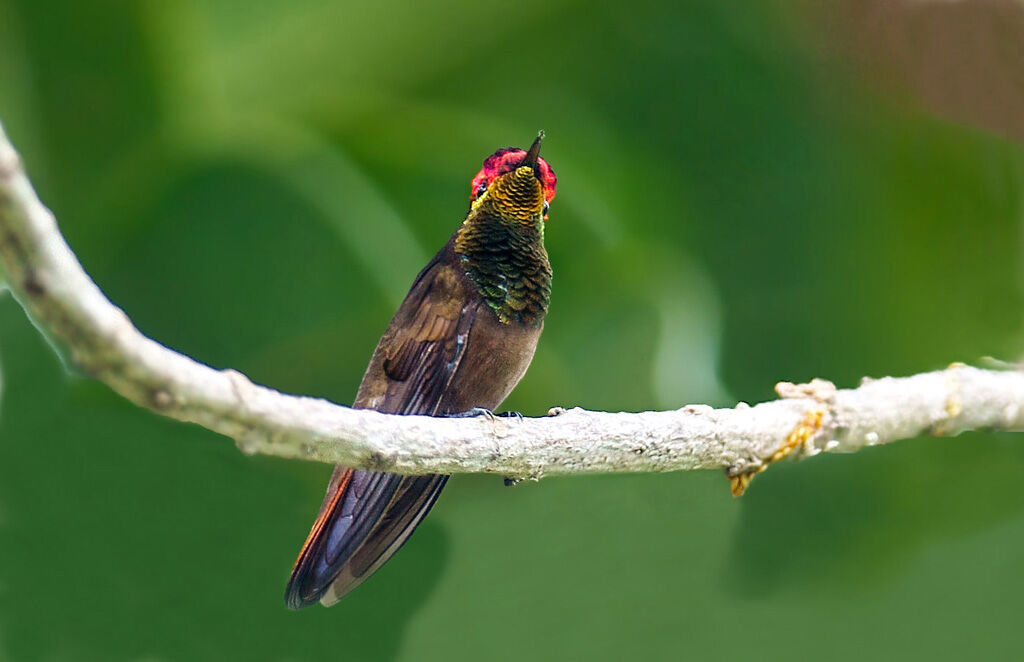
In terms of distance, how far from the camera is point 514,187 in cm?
120

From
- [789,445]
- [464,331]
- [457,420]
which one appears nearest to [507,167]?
[464,331]

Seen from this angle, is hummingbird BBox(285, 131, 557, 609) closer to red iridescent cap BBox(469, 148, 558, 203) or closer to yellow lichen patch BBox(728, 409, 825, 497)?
red iridescent cap BBox(469, 148, 558, 203)

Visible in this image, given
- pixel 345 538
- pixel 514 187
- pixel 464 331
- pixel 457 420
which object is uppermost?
pixel 514 187

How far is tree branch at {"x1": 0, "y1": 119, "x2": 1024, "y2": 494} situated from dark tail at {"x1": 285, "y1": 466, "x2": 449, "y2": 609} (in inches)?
6.1

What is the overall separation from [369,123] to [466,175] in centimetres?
30

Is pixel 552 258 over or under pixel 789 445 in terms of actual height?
over

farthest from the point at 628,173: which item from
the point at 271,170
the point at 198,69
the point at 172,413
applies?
the point at 172,413

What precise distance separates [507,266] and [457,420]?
11.8 inches

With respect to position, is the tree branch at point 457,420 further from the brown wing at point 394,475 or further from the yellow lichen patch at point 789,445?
the brown wing at point 394,475

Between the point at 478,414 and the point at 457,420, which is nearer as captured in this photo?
the point at 457,420

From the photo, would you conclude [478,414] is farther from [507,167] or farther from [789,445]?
[789,445]

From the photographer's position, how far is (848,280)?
2.60 meters

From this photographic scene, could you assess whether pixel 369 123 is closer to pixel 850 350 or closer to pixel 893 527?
pixel 850 350

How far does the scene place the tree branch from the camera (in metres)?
0.54
